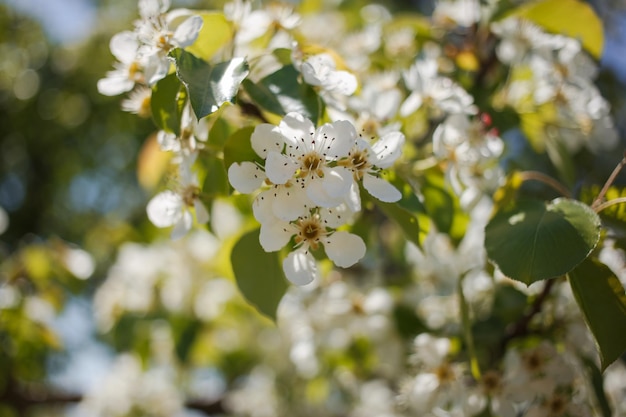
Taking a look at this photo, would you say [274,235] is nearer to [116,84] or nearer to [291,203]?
[291,203]

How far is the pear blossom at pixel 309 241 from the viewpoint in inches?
27.1

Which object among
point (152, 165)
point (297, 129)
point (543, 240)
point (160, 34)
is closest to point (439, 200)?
point (543, 240)

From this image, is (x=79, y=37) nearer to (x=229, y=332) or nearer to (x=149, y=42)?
(x=229, y=332)

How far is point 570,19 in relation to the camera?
1.08 metres

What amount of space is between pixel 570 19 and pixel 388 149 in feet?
1.85

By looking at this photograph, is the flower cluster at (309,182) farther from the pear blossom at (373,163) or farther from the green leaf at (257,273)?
the green leaf at (257,273)

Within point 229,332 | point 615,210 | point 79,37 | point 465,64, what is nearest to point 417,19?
point 465,64

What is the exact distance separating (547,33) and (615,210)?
0.49 meters

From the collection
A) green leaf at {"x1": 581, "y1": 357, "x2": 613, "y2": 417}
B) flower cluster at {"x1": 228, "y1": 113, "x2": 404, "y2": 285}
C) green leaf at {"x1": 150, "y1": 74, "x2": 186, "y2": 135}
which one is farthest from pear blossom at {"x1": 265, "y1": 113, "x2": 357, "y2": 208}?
green leaf at {"x1": 581, "y1": 357, "x2": 613, "y2": 417}

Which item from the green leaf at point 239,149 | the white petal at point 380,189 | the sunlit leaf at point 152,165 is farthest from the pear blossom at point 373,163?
the sunlit leaf at point 152,165

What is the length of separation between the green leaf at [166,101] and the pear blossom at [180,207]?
90 millimetres

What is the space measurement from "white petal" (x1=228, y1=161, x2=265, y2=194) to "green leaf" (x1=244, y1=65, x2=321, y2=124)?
0.28 ft

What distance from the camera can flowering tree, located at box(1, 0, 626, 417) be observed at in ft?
2.30

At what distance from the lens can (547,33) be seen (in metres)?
1.16
